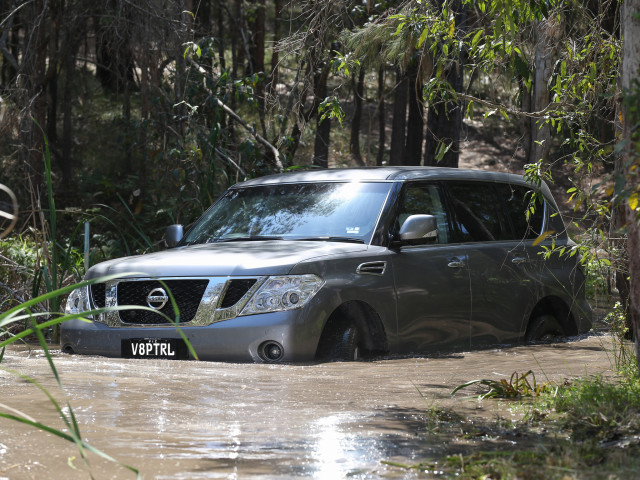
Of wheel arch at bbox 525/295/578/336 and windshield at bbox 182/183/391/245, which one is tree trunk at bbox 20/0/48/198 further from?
wheel arch at bbox 525/295/578/336

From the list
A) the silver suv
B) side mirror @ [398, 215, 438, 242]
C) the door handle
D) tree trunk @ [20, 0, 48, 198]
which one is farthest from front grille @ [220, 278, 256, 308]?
tree trunk @ [20, 0, 48, 198]

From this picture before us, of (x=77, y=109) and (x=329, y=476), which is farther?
(x=77, y=109)

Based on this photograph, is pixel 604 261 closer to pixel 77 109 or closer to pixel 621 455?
pixel 621 455

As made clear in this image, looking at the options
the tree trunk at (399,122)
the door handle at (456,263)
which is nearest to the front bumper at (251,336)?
the door handle at (456,263)

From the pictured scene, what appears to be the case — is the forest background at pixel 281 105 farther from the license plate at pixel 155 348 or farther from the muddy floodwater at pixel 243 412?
the license plate at pixel 155 348

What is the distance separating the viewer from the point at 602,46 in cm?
662

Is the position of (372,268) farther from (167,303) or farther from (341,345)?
(167,303)

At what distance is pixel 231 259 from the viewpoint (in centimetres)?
675

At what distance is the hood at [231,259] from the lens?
6.58 metres

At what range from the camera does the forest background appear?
21.6 feet

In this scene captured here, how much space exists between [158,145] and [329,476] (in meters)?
11.0

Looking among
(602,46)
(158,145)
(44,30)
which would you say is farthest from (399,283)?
(44,30)

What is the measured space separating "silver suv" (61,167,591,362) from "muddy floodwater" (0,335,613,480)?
0.80 ft

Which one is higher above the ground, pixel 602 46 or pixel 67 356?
pixel 602 46
